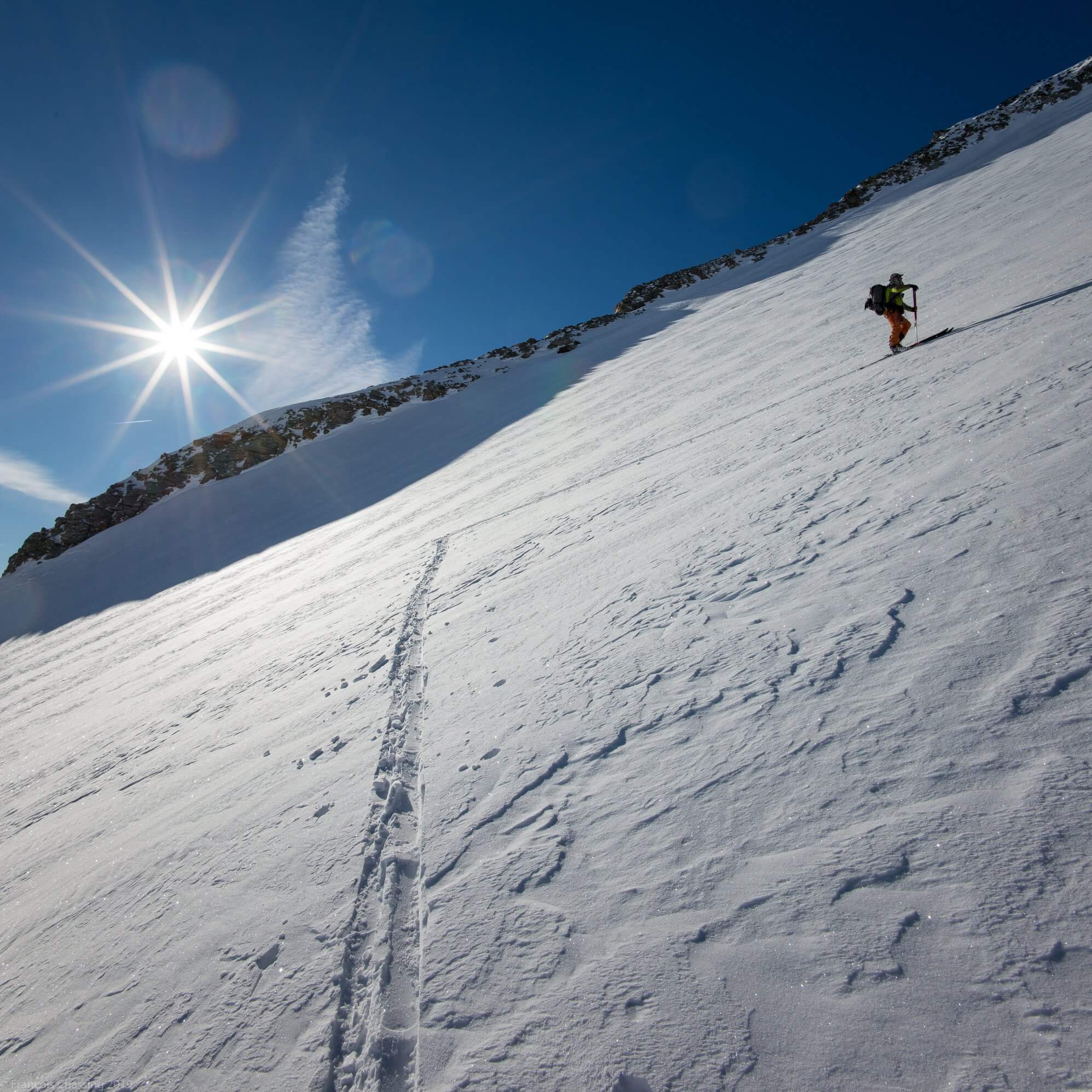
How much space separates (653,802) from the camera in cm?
241

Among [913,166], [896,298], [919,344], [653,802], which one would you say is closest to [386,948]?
[653,802]

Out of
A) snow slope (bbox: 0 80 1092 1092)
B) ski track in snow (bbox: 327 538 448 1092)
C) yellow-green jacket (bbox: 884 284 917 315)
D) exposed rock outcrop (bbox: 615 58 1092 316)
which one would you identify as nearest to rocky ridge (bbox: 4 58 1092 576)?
exposed rock outcrop (bbox: 615 58 1092 316)

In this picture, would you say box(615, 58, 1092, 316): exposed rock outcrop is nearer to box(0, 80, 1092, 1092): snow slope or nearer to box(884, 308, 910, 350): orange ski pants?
box(884, 308, 910, 350): orange ski pants

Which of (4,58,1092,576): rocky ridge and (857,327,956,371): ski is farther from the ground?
(4,58,1092,576): rocky ridge

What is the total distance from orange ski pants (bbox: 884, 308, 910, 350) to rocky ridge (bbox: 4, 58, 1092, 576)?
2265 cm

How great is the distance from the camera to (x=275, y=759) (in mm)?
3898

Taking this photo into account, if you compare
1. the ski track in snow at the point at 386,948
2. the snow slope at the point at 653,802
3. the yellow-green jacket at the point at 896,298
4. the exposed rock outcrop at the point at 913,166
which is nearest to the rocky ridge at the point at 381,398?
the exposed rock outcrop at the point at 913,166

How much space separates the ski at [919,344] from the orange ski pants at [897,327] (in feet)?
0.82

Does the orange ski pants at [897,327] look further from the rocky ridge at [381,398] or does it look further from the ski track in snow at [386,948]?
the rocky ridge at [381,398]

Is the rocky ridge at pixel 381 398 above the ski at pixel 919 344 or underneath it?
above

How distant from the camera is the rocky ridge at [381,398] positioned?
23.6 metres

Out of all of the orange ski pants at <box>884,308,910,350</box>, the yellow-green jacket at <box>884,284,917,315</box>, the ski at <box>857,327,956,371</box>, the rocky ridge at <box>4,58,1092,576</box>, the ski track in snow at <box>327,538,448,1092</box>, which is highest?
the rocky ridge at <box>4,58,1092,576</box>

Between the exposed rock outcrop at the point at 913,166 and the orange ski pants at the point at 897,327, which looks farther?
the exposed rock outcrop at the point at 913,166

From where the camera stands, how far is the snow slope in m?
1.63
